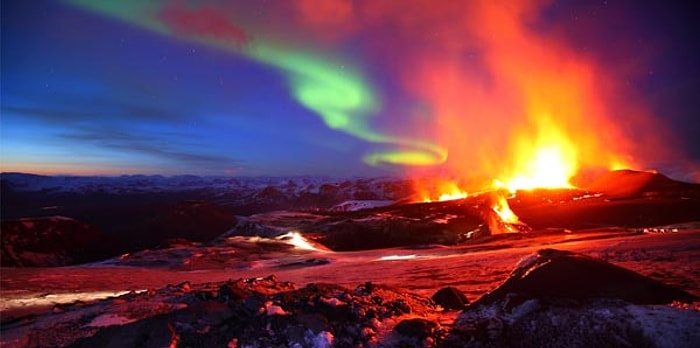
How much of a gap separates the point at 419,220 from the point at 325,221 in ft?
36.2

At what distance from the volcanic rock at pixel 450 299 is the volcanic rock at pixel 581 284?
0.89m

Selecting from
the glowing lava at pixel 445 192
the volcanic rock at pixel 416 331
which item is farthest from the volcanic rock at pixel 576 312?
the glowing lava at pixel 445 192

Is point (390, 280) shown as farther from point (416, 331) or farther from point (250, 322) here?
point (250, 322)

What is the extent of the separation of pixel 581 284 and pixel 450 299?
8.74ft

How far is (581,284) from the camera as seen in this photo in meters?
8.03

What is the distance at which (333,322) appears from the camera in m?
7.71

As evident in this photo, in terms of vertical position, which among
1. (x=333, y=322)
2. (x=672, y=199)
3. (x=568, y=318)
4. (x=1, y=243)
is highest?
(x=672, y=199)

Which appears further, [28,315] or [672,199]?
[672,199]

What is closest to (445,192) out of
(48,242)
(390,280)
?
(48,242)

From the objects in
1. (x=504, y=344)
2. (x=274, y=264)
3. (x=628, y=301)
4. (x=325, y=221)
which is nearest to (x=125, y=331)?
(x=504, y=344)

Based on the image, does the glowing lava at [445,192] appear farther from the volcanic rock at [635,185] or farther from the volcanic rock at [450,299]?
the volcanic rock at [450,299]

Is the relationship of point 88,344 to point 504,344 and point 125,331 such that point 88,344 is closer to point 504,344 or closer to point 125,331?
point 125,331

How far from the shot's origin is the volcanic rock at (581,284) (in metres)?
7.73

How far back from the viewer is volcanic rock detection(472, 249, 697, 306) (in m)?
7.73
